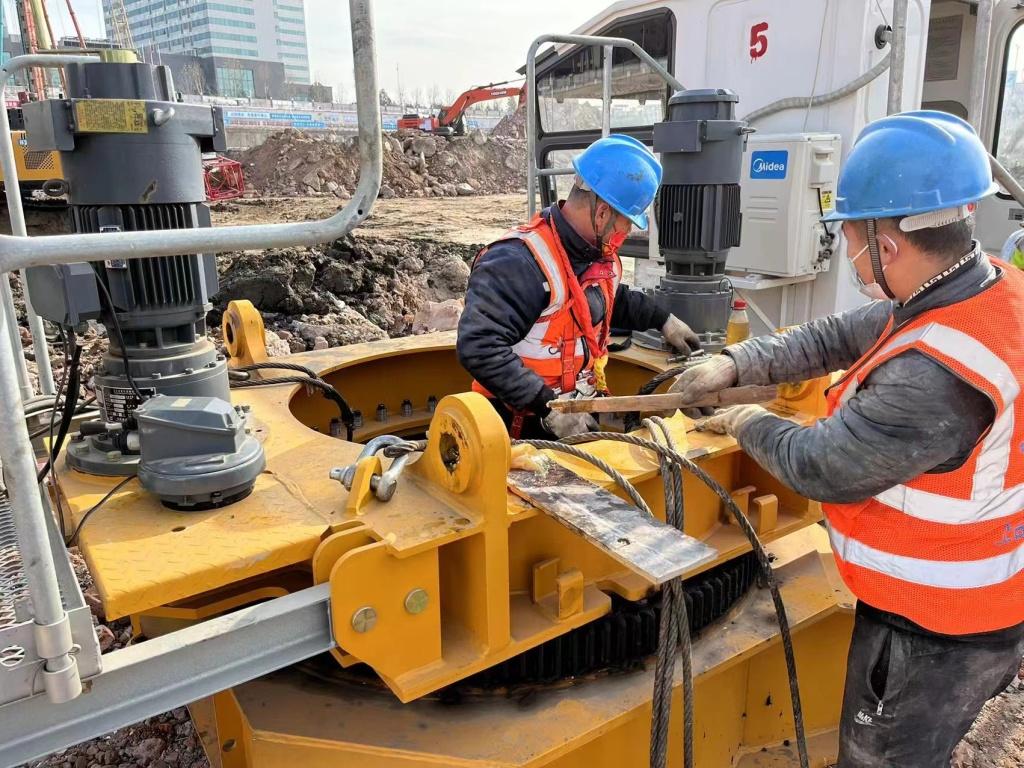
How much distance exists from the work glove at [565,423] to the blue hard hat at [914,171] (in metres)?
1.17

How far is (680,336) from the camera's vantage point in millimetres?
3328

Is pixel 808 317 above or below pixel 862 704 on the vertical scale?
above

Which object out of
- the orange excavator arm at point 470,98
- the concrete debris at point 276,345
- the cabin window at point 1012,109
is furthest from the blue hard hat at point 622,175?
the orange excavator arm at point 470,98

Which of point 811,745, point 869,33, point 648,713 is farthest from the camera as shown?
point 869,33

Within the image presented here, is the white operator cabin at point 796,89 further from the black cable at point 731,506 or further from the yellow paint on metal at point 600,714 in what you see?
the black cable at point 731,506

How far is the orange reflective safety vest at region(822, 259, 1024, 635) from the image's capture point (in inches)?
67.9

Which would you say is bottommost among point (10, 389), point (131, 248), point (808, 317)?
point (808, 317)

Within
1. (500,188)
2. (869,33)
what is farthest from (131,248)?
(500,188)

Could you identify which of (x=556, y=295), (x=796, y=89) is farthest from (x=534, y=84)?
(x=556, y=295)

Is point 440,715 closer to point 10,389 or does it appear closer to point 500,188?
point 10,389

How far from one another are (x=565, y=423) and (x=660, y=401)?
19.1 inches

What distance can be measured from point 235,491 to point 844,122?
12.8 ft

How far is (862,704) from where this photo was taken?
84.4 inches

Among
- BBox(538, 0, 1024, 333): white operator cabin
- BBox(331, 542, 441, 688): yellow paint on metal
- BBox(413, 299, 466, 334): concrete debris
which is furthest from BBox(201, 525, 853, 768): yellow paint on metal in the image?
BBox(413, 299, 466, 334): concrete debris
